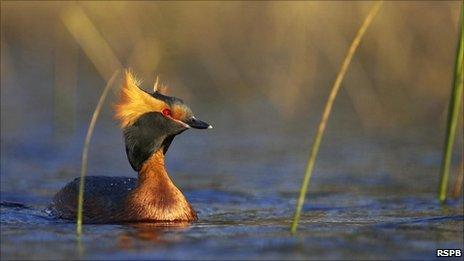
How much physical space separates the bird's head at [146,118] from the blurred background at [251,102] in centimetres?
83

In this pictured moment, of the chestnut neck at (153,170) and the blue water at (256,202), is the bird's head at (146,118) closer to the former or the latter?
the chestnut neck at (153,170)

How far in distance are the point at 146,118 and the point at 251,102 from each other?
8160mm

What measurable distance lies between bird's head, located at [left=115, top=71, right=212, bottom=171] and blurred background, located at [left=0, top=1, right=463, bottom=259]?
83 cm

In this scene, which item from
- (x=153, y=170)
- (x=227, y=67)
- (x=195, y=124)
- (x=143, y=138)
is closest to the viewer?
(x=195, y=124)

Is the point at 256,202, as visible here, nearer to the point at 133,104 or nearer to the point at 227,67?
the point at 133,104

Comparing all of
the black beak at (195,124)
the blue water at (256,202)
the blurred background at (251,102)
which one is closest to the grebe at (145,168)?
the black beak at (195,124)

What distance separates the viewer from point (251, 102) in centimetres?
1772

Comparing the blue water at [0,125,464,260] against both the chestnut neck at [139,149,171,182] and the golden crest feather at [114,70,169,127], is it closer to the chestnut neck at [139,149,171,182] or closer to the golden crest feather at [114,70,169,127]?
the chestnut neck at [139,149,171,182]

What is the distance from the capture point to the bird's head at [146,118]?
9562 mm

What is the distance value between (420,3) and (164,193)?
15.5 meters

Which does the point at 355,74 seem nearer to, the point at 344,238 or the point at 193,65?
the point at 193,65

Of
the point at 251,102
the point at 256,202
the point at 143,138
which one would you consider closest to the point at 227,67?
the point at 251,102

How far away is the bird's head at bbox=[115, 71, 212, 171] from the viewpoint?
9.56 m

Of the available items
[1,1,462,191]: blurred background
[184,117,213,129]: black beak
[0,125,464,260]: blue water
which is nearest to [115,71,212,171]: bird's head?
[184,117,213,129]: black beak
